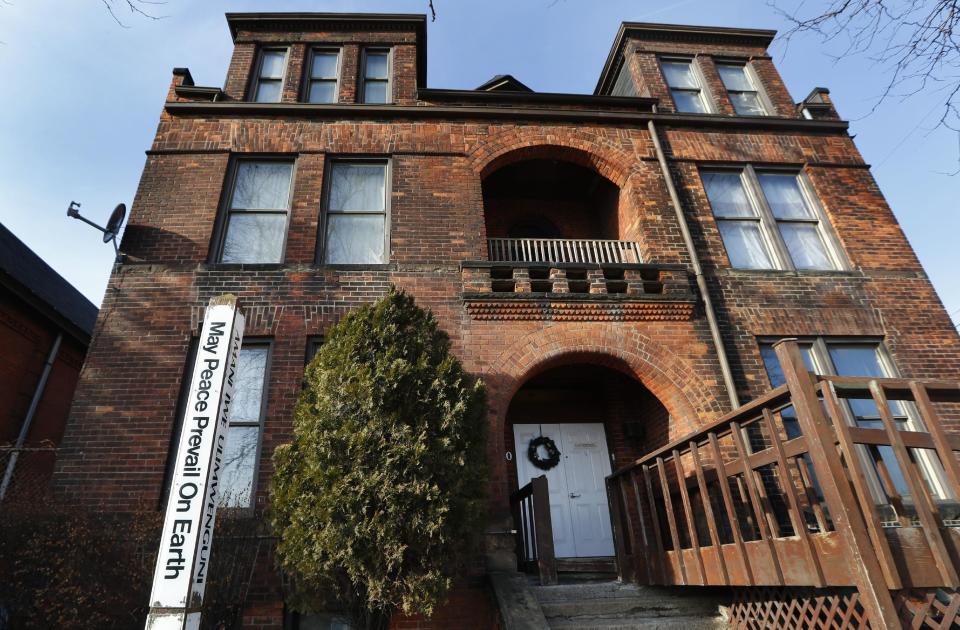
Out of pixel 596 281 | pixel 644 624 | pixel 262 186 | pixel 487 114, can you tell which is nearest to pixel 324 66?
pixel 262 186

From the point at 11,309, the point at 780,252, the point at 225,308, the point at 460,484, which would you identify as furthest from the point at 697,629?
the point at 11,309

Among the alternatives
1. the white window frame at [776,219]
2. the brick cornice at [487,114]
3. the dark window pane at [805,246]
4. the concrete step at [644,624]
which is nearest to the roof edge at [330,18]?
the brick cornice at [487,114]

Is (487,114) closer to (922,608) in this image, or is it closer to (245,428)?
(245,428)

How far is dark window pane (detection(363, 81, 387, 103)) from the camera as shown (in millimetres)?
9812

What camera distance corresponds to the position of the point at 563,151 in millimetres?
9320

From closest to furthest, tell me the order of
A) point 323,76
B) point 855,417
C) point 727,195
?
1. point 855,417
2. point 727,195
3. point 323,76

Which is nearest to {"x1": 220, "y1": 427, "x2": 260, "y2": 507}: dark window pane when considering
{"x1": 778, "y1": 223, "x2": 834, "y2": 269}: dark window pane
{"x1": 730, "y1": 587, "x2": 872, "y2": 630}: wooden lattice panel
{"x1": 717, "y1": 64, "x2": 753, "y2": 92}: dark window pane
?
{"x1": 730, "y1": 587, "x2": 872, "y2": 630}: wooden lattice panel

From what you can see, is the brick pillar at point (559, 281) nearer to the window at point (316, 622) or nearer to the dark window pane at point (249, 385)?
the dark window pane at point (249, 385)

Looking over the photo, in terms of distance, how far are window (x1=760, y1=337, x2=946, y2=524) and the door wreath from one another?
11.4ft

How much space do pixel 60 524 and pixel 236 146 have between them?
5.93 m

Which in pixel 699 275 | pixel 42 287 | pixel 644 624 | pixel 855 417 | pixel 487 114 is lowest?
pixel 644 624

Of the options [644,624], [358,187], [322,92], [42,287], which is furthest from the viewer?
[42,287]

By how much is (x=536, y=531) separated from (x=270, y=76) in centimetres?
904

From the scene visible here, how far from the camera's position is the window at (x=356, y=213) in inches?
316
